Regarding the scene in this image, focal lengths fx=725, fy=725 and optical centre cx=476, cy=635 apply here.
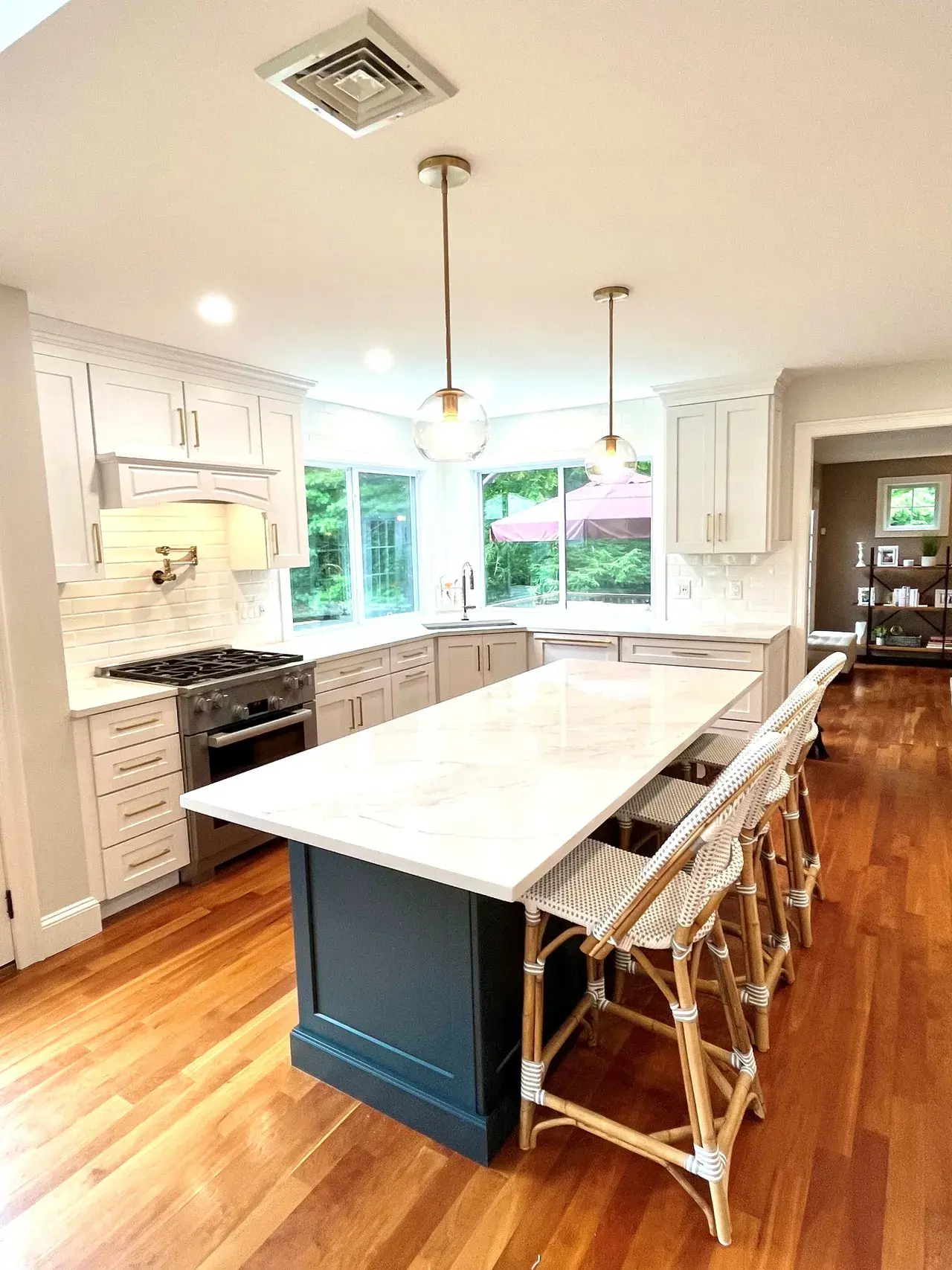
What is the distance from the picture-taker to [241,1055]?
6.90 ft

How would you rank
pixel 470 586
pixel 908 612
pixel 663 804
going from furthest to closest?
pixel 908 612, pixel 470 586, pixel 663 804

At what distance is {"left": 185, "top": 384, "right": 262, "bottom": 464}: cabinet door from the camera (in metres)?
3.49

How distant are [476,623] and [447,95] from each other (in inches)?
146

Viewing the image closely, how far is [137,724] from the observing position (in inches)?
116

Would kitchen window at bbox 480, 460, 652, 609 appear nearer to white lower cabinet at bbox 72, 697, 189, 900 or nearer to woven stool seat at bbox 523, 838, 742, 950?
white lower cabinet at bbox 72, 697, 189, 900

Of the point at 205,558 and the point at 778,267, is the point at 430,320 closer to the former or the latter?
the point at 778,267

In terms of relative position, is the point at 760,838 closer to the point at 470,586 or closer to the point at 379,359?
the point at 379,359

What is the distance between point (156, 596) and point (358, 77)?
8.97 ft

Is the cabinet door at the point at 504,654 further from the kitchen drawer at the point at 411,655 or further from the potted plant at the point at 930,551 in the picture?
the potted plant at the point at 930,551

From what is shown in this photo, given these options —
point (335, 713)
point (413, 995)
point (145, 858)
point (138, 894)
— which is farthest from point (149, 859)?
point (413, 995)

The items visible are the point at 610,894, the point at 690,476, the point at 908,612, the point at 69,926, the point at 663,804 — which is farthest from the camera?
the point at 908,612

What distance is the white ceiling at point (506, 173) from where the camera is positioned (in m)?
1.34

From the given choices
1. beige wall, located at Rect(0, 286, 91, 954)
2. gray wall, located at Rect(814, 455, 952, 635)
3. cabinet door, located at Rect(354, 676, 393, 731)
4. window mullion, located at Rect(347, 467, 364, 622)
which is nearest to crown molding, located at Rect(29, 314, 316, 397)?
beige wall, located at Rect(0, 286, 91, 954)

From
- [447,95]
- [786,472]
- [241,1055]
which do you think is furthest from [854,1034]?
[786,472]
